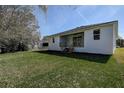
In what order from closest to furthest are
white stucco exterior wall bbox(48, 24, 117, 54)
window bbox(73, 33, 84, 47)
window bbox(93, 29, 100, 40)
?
white stucco exterior wall bbox(48, 24, 117, 54) → window bbox(93, 29, 100, 40) → window bbox(73, 33, 84, 47)

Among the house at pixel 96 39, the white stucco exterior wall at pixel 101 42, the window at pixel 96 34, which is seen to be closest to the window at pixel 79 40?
the house at pixel 96 39

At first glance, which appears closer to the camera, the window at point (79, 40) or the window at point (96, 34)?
the window at point (96, 34)

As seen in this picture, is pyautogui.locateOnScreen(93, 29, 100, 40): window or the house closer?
the house

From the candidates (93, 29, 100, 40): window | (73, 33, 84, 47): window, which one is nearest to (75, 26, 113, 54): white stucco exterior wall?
(93, 29, 100, 40): window

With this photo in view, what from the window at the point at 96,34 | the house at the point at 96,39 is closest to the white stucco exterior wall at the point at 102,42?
the house at the point at 96,39

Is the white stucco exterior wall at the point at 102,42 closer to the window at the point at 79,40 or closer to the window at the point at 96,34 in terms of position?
the window at the point at 96,34

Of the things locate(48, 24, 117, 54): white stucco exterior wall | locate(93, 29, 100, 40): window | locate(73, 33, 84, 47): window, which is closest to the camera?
locate(48, 24, 117, 54): white stucco exterior wall

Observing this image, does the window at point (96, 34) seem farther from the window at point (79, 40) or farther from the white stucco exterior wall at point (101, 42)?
the window at point (79, 40)

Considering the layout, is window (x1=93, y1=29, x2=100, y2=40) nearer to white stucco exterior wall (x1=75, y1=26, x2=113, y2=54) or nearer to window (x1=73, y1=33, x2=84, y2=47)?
white stucco exterior wall (x1=75, y1=26, x2=113, y2=54)

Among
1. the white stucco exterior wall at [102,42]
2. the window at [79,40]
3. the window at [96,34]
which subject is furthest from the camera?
the window at [79,40]

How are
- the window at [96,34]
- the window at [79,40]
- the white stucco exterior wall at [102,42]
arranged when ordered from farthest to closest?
the window at [79,40], the window at [96,34], the white stucco exterior wall at [102,42]

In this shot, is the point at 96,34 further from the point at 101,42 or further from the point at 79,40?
the point at 79,40
